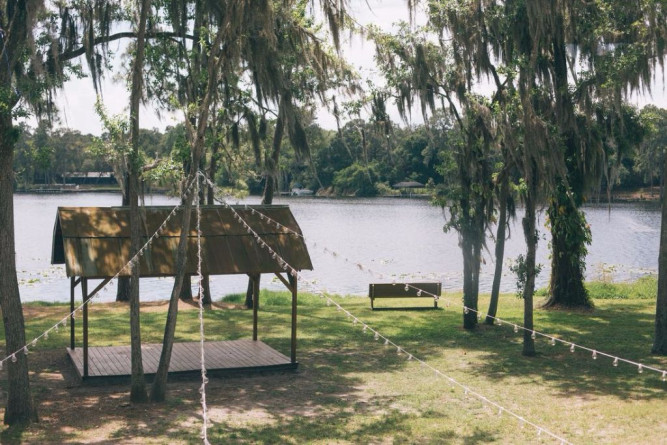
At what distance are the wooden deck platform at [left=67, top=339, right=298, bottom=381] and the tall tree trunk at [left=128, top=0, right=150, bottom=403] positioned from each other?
1504mm

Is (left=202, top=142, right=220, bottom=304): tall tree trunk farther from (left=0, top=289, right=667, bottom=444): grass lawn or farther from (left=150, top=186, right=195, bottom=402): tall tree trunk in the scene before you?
(left=150, top=186, right=195, bottom=402): tall tree trunk

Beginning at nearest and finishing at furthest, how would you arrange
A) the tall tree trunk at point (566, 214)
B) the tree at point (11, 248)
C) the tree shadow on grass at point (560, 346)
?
1. the tree at point (11, 248)
2. the tree shadow on grass at point (560, 346)
3. the tall tree trunk at point (566, 214)

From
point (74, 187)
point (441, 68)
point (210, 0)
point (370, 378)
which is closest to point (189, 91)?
point (210, 0)

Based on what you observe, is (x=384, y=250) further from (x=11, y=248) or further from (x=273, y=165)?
(x=11, y=248)

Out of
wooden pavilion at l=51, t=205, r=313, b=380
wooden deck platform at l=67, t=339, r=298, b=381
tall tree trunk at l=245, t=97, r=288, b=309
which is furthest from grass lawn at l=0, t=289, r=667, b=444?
tall tree trunk at l=245, t=97, r=288, b=309

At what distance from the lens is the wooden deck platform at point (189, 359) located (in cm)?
1395

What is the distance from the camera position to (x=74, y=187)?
130 meters

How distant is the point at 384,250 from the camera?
46.2m

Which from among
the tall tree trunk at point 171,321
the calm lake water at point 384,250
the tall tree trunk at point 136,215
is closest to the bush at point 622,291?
the calm lake water at point 384,250

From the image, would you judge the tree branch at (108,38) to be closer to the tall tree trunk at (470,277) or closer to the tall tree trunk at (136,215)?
the tall tree trunk at (136,215)

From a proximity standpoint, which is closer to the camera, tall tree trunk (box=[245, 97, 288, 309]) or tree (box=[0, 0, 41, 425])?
tree (box=[0, 0, 41, 425])

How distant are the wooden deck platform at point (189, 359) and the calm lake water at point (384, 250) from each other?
673cm

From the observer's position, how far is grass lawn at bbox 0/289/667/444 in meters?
10.8

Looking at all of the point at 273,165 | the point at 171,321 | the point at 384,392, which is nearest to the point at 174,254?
the point at 171,321
